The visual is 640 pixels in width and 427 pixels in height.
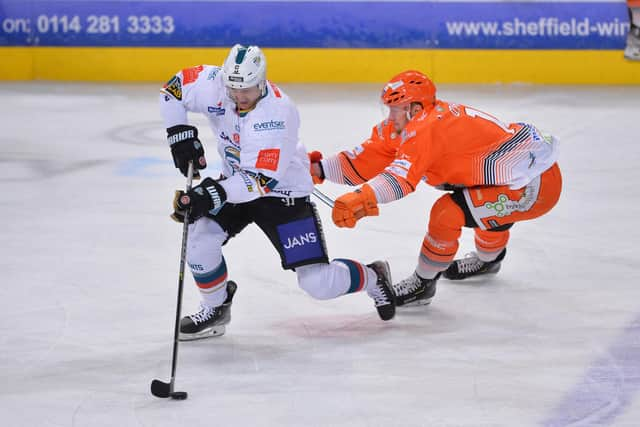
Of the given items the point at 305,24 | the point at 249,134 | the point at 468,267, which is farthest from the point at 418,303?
the point at 305,24

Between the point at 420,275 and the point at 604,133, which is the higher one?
the point at 604,133

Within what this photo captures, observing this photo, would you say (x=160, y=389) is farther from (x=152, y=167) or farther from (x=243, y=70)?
(x=152, y=167)

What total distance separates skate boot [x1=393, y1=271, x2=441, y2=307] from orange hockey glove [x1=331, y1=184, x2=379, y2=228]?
55 centimetres

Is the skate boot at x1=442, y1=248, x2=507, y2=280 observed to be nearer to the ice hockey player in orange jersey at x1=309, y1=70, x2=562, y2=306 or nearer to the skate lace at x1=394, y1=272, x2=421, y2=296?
the ice hockey player in orange jersey at x1=309, y1=70, x2=562, y2=306

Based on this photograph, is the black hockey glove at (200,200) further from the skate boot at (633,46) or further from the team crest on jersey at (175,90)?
the skate boot at (633,46)

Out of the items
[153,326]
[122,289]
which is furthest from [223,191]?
[122,289]

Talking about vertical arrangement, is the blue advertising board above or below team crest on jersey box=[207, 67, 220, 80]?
above

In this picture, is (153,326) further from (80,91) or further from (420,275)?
(80,91)

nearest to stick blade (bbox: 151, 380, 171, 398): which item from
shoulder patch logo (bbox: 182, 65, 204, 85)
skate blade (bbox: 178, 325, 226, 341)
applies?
skate blade (bbox: 178, 325, 226, 341)

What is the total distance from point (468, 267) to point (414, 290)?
458mm

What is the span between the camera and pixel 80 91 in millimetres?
10094

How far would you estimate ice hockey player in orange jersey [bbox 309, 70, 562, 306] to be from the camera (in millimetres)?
4152

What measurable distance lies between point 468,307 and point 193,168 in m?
1.26

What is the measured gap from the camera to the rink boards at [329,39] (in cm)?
1033
